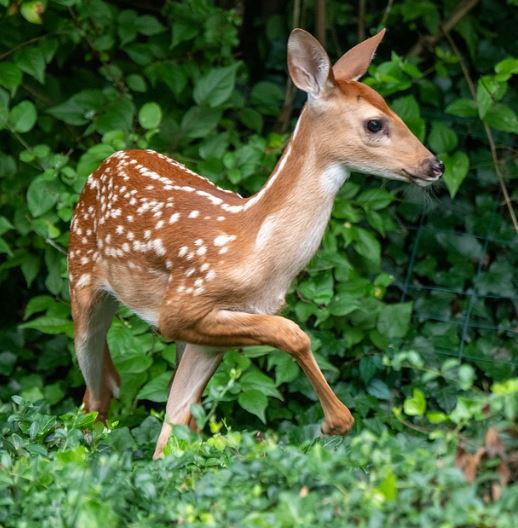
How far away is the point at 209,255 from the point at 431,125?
3.21 m

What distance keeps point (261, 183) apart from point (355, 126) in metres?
2.39

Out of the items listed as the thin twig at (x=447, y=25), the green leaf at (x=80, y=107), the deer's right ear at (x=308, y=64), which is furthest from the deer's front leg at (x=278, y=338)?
the thin twig at (x=447, y=25)

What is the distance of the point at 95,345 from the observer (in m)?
6.19

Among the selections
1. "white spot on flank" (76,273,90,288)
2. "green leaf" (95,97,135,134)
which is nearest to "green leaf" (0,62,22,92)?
"green leaf" (95,97,135,134)

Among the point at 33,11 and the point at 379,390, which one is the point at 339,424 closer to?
the point at 379,390

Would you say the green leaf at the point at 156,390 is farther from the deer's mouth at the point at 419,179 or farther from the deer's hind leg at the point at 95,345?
the deer's mouth at the point at 419,179

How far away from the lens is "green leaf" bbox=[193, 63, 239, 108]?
7.47 meters

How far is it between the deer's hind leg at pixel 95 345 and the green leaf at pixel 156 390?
0.27 metres

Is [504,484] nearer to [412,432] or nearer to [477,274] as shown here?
[412,432]

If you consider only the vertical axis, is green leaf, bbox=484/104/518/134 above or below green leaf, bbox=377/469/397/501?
below

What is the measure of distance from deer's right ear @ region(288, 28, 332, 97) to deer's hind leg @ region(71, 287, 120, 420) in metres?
1.48

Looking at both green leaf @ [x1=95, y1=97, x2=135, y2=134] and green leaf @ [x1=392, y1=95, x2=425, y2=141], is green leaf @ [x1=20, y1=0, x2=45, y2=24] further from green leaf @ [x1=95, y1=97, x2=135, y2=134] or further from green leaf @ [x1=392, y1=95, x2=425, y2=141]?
green leaf @ [x1=392, y1=95, x2=425, y2=141]

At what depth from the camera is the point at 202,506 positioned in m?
3.78

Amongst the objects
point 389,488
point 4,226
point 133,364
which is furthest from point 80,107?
point 389,488
